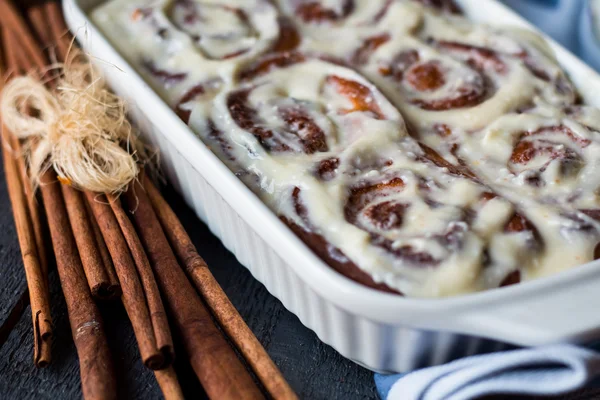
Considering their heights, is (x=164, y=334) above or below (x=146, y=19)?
below

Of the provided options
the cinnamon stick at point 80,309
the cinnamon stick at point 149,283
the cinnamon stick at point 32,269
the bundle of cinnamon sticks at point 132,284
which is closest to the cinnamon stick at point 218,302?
the bundle of cinnamon sticks at point 132,284

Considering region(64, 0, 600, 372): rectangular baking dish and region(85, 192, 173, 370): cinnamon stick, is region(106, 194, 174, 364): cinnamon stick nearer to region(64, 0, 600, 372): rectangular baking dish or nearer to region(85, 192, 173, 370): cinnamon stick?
region(85, 192, 173, 370): cinnamon stick

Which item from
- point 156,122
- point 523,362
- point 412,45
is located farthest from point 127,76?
point 523,362

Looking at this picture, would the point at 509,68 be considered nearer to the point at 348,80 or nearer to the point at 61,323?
the point at 348,80

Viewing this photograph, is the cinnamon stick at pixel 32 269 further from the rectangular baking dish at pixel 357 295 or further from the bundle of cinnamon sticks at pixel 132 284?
the rectangular baking dish at pixel 357 295

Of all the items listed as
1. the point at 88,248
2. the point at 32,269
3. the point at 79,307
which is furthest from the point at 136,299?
the point at 32,269

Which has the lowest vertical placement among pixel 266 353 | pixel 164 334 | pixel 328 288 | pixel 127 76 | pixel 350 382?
pixel 350 382

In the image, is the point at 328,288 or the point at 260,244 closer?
the point at 328,288

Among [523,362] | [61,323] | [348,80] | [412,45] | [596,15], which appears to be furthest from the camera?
[596,15]
